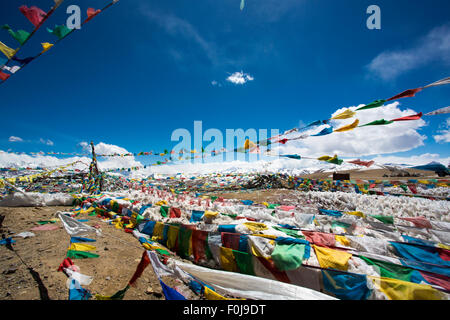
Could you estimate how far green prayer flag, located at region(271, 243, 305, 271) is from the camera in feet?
9.18

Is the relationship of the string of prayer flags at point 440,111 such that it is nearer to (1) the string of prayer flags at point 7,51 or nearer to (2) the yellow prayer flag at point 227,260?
(2) the yellow prayer flag at point 227,260

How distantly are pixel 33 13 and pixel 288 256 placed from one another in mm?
6021

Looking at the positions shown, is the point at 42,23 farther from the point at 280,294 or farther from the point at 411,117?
the point at 411,117

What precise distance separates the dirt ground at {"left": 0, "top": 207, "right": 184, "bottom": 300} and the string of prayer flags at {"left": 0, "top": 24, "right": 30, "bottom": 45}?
166 inches

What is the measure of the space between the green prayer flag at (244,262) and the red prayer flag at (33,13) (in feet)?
18.2

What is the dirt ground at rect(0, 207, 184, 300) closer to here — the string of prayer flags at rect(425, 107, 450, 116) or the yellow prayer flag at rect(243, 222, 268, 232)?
the yellow prayer flag at rect(243, 222, 268, 232)

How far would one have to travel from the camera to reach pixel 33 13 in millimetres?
2896

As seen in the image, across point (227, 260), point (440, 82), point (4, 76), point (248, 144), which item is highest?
point (4, 76)

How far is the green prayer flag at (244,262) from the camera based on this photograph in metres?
3.20

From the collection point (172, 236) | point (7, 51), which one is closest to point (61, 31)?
point (7, 51)

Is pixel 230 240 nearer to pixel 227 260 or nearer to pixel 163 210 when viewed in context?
pixel 227 260
